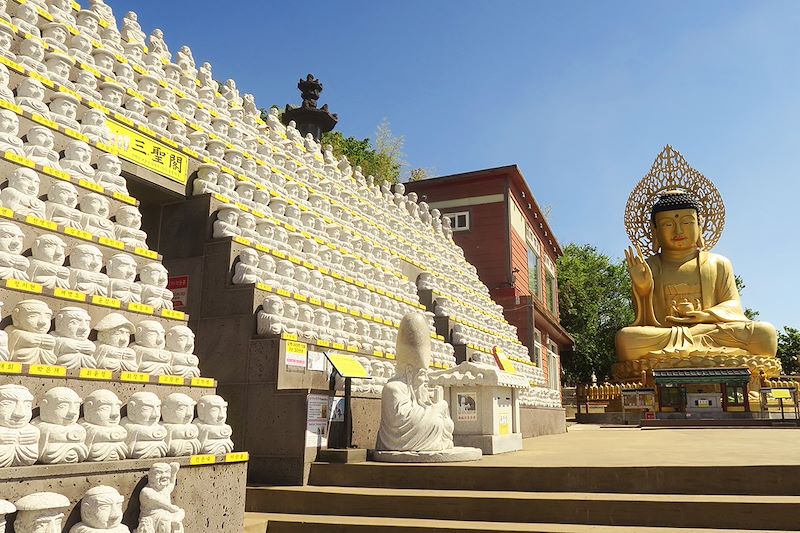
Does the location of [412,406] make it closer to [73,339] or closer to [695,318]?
[73,339]

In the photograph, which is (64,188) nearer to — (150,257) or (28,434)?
(150,257)

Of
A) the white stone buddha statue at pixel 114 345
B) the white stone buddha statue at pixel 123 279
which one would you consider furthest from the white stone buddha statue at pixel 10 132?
the white stone buddha statue at pixel 114 345

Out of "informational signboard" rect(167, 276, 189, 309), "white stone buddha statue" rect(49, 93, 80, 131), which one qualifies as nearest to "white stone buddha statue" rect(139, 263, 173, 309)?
"informational signboard" rect(167, 276, 189, 309)

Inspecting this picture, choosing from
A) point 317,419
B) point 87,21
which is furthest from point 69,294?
point 87,21

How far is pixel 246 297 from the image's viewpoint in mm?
8344

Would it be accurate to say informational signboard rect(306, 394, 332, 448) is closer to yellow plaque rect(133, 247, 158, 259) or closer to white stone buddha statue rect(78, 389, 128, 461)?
yellow plaque rect(133, 247, 158, 259)

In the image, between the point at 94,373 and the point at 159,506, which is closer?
the point at 159,506

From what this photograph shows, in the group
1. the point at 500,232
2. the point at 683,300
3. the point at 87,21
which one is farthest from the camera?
the point at 683,300

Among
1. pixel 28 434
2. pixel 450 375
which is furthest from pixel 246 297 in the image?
pixel 28 434

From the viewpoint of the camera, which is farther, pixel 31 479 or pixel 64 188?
pixel 64 188

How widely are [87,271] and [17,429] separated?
2047 millimetres

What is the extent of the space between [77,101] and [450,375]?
6.21 m

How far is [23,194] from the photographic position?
598cm

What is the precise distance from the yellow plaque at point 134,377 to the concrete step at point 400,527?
172cm
